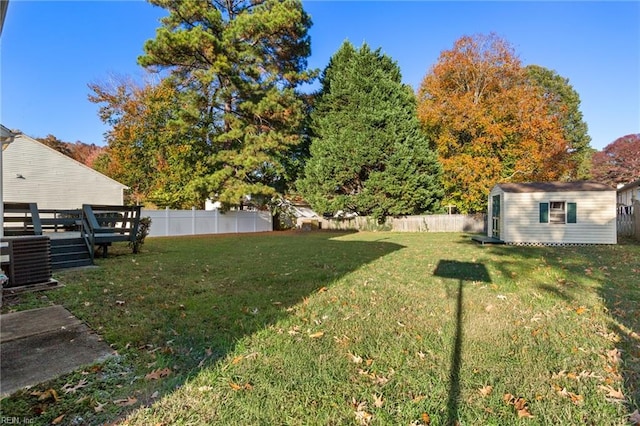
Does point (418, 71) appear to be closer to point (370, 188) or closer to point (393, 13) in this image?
point (370, 188)

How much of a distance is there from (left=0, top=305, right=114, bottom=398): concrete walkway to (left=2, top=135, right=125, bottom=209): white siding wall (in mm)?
17053

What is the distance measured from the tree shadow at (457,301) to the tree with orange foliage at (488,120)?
16.1 m

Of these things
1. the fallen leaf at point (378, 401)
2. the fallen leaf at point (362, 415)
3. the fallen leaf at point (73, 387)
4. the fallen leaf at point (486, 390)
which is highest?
the fallen leaf at point (73, 387)

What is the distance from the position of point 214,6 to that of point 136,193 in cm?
1456

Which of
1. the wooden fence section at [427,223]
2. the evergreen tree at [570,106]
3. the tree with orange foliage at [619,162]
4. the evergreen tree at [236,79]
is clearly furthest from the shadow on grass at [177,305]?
the tree with orange foliage at [619,162]

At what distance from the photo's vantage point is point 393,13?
12.4 metres

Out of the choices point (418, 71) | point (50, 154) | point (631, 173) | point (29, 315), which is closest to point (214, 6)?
point (50, 154)

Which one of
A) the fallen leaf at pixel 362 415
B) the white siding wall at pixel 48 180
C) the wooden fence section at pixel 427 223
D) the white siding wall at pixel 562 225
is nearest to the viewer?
the fallen leaf at pixel 362 415

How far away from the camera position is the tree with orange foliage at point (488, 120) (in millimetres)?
21375

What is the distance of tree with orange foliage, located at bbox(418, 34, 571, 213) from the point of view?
842 inches

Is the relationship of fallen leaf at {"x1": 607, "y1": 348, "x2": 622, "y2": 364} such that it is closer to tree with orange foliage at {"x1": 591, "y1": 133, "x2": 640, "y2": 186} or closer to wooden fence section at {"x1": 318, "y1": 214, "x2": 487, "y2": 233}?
wooden fence section at {"x1": 318, "y1": 214, "x2": 487, "y2": 233}

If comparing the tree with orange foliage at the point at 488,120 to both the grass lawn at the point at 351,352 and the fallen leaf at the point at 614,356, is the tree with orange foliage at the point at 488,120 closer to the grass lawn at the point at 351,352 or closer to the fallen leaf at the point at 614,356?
the grass lawn at the point at 351,352

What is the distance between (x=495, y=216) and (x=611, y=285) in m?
9.84

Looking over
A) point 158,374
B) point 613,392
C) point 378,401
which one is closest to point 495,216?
point 613,392
